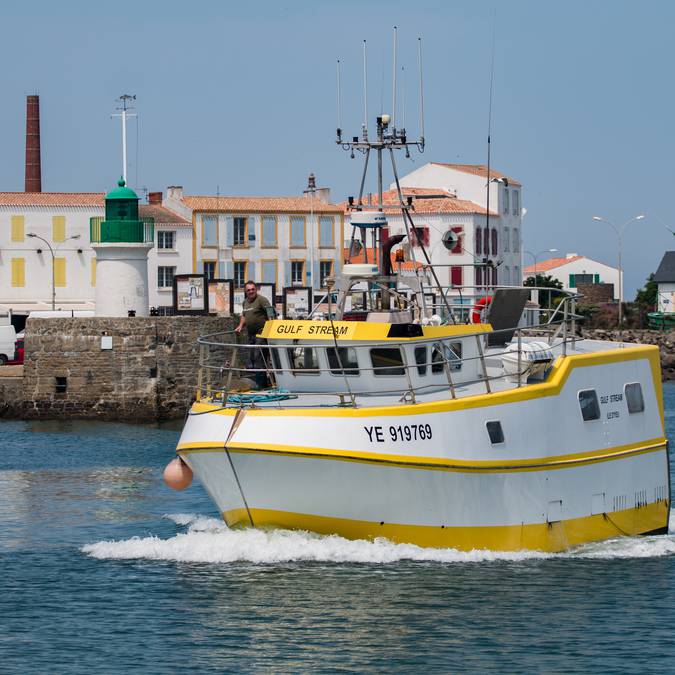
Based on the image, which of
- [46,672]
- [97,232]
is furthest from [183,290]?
[46,672]

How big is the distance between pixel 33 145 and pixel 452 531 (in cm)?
6393

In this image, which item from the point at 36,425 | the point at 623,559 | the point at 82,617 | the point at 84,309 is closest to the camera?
the point at 82,617

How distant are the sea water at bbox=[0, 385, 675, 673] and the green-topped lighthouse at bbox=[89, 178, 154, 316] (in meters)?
23.1

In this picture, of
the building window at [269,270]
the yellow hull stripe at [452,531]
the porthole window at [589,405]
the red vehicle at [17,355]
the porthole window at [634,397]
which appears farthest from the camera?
the building window at [269,270]

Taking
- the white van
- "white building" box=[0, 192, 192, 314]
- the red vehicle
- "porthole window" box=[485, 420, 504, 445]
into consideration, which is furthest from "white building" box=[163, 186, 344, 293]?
"porthole window" box=[485, 420, 504, 445]

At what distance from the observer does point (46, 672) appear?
15.5 m

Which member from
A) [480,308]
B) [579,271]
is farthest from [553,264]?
[480,308]

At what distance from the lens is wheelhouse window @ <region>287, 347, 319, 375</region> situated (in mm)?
20516

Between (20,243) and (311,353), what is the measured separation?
57.5m

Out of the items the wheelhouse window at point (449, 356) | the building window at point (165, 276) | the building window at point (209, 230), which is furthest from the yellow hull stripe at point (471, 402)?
the building window at point (209, 230)

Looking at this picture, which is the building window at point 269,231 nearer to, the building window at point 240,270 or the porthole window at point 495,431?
the building window at point 240,270

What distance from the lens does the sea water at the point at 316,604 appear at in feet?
52.3

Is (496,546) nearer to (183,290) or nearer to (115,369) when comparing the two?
(115,369)

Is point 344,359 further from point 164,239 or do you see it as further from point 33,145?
point 33,145
